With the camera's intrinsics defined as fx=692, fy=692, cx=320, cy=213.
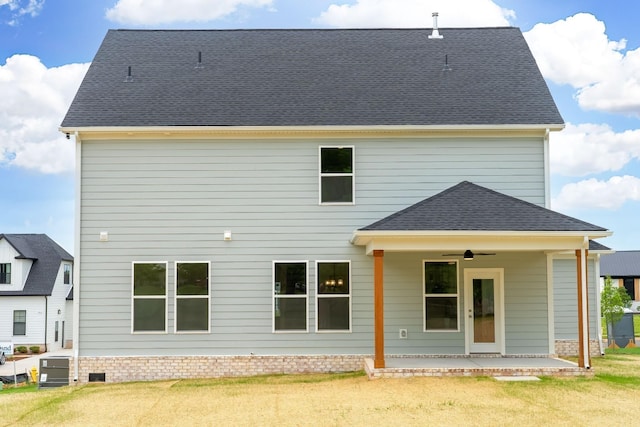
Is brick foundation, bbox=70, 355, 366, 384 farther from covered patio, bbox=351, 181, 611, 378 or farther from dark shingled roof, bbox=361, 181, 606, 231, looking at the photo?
dark shingled roof, bbox=361, 181, 606, 231

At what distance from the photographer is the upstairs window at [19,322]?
37.3m

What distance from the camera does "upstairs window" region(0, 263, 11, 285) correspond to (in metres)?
37.8

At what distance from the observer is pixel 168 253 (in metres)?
16.0

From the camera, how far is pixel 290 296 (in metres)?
15.9

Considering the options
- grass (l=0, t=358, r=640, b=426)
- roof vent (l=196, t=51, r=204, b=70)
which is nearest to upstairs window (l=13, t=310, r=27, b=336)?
grass (l=0, t=358, r=640, b=426)

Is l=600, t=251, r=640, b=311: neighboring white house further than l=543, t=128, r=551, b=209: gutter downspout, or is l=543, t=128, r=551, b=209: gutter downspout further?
l=600, t=251, r=640, b=311: neighboring white house

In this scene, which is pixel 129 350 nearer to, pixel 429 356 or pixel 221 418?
pixel 221 418

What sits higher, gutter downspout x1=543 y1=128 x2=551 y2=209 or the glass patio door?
gutter downspout x1=543 y1=128 x2=551 y2=209

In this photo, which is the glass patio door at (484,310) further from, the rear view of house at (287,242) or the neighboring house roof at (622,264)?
the neighboring house roof at (622,264)

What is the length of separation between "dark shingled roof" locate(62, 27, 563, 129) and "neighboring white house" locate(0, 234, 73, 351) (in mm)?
22989

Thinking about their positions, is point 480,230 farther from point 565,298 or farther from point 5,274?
point 5,274

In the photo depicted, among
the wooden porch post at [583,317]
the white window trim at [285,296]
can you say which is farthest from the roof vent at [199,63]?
the wooden porch post at [583,317]

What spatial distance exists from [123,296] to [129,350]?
1241mm

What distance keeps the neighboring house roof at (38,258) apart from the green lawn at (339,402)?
24.6m
